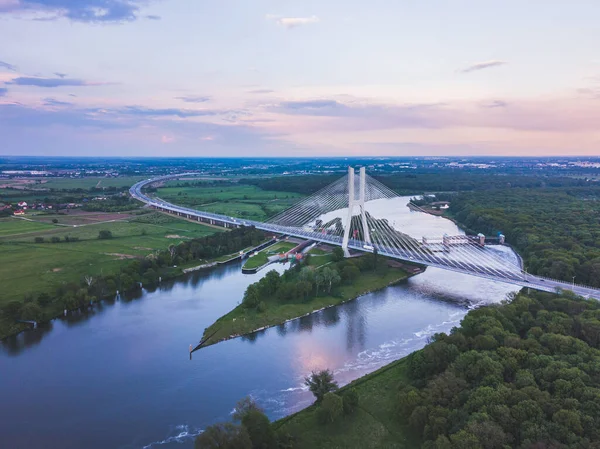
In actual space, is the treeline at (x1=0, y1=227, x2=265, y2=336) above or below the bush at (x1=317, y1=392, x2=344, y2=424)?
above

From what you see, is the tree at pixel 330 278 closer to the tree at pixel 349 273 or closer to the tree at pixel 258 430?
the tree at pixel 349 273

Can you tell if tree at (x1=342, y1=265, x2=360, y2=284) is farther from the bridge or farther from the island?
the bridge

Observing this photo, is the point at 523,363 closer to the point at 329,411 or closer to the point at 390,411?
the point at 390,411

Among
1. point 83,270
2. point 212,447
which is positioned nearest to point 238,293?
point 83,270

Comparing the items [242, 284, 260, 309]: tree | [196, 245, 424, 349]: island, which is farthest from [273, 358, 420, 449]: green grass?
[242, 284, 260, 309]: tree

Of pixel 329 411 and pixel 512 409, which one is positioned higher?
pixel 512 409
